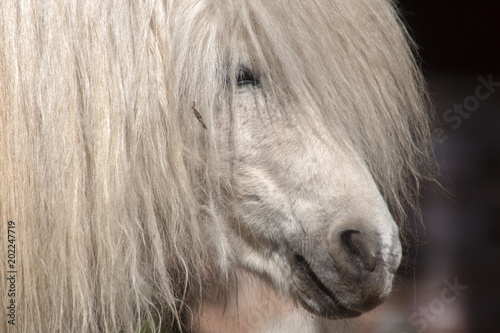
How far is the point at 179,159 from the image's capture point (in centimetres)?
70

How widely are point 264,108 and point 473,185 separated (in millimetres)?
1463

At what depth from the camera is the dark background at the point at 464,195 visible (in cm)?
178

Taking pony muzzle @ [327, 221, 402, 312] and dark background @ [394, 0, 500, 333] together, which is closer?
pony muzzle @ [327, 221, 402, 312]

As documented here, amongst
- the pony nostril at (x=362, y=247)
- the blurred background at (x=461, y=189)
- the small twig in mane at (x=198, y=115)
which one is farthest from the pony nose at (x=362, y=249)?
the blurred background at (x=461, y=189)

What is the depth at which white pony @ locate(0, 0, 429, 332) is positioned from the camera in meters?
0.65

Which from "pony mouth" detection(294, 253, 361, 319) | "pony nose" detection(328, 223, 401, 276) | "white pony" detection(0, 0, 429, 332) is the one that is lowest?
"pony mouth" detection(294, 253, 361, 319)

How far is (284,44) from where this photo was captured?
0.72m

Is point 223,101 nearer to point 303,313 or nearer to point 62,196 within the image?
point 62,196

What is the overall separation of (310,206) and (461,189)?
4.68ft

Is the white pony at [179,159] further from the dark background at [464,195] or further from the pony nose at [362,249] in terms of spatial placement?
the dark background at [464,195]

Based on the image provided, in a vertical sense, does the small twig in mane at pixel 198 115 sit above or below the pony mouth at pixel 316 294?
above

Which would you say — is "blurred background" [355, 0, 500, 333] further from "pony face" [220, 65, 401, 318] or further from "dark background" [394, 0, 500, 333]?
"pony face" [220, 65, 401, 318]

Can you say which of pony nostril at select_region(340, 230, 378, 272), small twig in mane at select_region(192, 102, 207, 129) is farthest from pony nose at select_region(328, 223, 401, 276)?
small twig in mane at select_region(192, 102, 207, 129)

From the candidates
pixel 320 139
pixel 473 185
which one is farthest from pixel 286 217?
pixel 473 185
